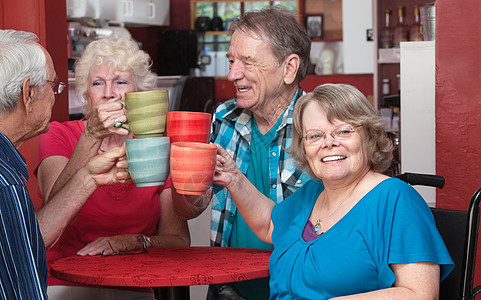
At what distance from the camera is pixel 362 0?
6.63m

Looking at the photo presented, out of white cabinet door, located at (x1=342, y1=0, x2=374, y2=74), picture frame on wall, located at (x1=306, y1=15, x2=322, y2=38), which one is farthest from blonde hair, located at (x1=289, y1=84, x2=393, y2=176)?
picture frame on wall, located at (x1=306, y1=15, x2=322, y2=38)

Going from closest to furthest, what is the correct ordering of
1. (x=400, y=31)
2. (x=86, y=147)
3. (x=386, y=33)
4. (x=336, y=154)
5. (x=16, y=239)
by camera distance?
(x=16, y=239), (x=336, y=154), (x=86, y=147), (x=400, y=31), (x=386, y=33)

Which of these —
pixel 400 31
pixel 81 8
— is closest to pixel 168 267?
pixel 400 31

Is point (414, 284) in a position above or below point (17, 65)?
below

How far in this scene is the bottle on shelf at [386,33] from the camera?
619cm

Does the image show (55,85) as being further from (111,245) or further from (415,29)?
(415,29)

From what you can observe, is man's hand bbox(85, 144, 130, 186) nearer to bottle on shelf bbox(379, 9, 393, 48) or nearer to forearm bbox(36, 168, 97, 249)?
forearm bbox(36, 168, 97, 249)

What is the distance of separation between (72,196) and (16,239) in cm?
58

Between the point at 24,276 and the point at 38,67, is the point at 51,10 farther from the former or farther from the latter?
the point at 24,276

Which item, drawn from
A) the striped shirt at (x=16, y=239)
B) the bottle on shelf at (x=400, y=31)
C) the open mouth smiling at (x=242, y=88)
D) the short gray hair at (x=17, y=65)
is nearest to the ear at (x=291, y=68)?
the open mouth smiling at (x=242, y=88)

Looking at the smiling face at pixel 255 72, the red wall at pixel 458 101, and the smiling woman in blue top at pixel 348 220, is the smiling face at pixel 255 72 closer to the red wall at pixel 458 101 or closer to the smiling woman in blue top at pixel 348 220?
the smiling woman in blue top at pixel 348 220

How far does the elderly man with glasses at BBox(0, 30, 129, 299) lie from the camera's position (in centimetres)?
134

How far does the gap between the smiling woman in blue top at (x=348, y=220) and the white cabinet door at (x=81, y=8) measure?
472 centimetres

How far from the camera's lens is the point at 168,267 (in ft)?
6.01
